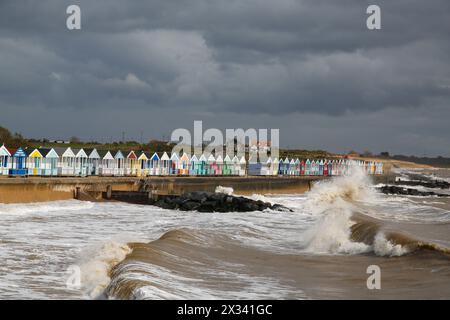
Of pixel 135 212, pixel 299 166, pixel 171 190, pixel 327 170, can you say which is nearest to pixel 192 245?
pixel 135 212

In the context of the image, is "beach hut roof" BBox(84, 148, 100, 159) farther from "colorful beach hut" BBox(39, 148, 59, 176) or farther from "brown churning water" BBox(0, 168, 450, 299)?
"brown churning water" BBox(0, 168, 450, 299)

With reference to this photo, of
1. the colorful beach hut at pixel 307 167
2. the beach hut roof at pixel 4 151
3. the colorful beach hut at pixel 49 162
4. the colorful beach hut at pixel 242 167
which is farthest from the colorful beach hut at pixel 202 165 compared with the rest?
the colorful beach hut at pixel 307 167

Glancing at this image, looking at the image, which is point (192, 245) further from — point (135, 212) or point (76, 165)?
point (76, 165)

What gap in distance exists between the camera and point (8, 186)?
1189 inches

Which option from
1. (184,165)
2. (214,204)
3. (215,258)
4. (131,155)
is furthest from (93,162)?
(215,258)

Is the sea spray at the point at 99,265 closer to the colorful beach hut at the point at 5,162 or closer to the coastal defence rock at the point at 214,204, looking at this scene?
the coastal defence rock at the point at 214,204

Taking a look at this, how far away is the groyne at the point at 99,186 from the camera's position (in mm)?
30844

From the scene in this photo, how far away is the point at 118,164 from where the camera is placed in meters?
47.1

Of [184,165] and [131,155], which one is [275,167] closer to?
[184,165]

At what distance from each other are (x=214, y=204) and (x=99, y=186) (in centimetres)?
678

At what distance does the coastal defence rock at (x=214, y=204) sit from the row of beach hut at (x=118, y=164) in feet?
25.4

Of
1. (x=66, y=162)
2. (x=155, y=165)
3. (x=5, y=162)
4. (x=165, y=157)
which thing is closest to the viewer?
(x=5, y=162)

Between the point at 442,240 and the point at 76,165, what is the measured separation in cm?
2670

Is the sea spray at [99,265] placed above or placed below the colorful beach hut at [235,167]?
below
